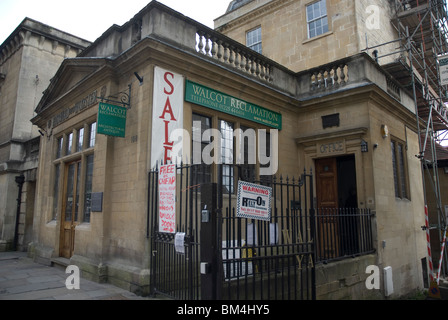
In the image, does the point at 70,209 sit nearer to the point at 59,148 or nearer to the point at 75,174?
the point at 75,174

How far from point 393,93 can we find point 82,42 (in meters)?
14.7

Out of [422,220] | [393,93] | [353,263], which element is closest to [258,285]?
[353,263]

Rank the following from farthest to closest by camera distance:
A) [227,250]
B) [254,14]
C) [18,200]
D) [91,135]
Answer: [254,14]
[18,200]
[91,135]
[227,250]

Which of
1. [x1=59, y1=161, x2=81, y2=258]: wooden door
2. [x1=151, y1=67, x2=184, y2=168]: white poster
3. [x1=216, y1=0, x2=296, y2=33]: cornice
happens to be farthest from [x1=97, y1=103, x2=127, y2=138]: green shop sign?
[x1=216, y1=0, x2=296, y2=33]: cornice

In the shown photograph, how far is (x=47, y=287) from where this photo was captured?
6.62 meters

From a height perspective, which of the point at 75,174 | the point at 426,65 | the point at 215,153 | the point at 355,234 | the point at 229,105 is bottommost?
the point at 355,234

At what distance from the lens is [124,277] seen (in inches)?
262

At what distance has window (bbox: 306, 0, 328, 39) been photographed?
44.9 ft

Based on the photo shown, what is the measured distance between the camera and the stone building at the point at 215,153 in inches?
256

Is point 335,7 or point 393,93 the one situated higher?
point 335,7

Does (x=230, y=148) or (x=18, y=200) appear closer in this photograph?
(x=230, y=148)

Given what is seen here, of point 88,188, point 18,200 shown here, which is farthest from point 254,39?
point 18,200

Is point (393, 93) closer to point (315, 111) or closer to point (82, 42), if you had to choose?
point (315, 111)

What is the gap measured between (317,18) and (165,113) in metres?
9.76
